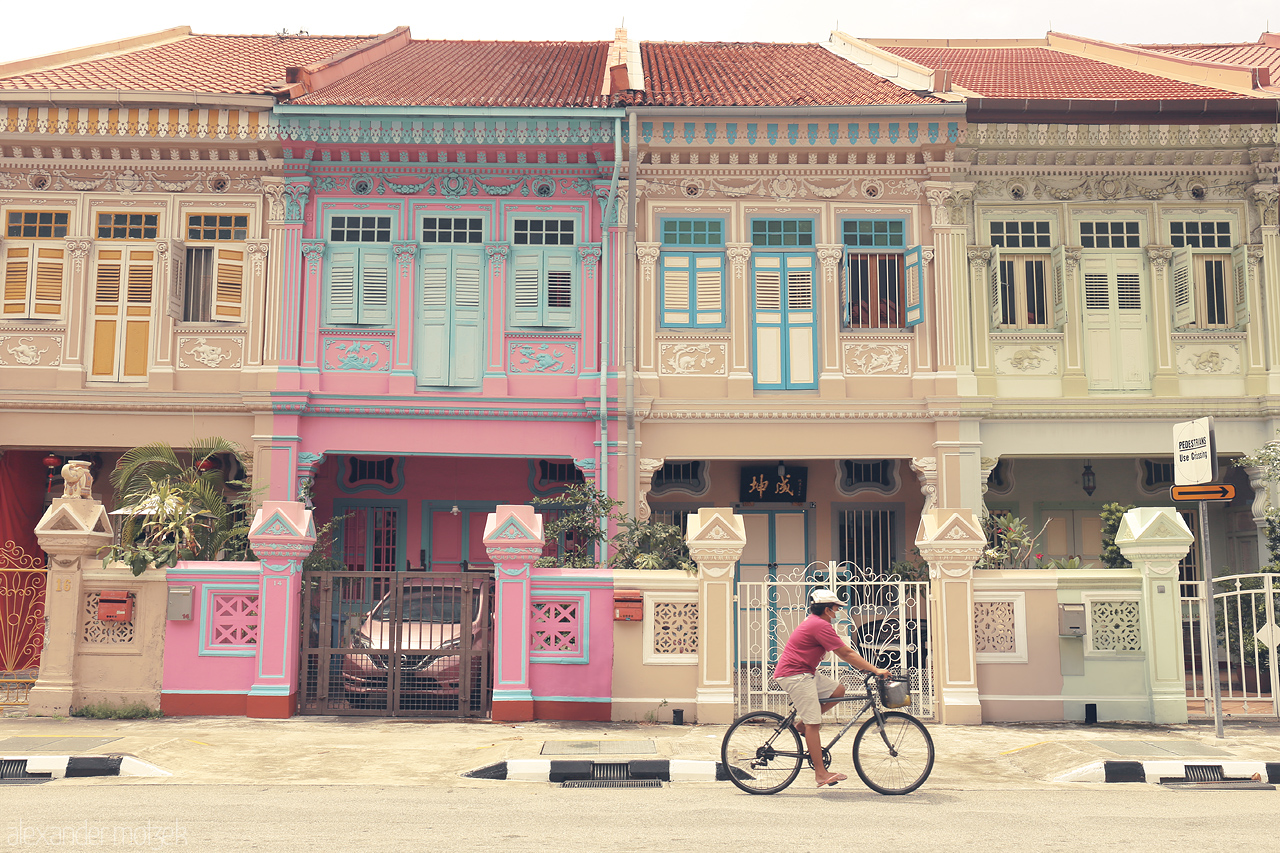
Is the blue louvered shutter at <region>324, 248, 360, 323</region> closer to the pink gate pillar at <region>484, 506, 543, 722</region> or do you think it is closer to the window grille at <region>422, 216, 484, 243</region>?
the window grille at <region>422, 216, 484, 243</region>

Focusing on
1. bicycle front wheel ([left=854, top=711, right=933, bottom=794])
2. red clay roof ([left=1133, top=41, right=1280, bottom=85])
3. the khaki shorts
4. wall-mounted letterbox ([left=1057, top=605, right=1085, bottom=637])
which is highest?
red clay roof ([left=1133, top=41, right=1280, bottom=85])

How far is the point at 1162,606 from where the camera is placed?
10.8 metres

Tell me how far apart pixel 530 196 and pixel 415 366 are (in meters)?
2.88

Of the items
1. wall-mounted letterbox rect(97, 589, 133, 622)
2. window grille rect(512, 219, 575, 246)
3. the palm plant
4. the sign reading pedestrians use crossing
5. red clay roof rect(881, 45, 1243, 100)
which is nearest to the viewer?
the sign reading pedestrians use crossing

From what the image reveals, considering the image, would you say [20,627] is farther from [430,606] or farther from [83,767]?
[430,606]

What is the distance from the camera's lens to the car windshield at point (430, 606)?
10812 millimetres

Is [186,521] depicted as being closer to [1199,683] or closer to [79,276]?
[79,276]

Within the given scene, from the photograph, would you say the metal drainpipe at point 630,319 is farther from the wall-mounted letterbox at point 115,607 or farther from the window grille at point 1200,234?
the window grille at point 1200,234

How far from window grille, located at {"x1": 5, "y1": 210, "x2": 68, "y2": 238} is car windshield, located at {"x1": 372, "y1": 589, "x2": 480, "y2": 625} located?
8.05 metres

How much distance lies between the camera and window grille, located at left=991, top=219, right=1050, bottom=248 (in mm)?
15227

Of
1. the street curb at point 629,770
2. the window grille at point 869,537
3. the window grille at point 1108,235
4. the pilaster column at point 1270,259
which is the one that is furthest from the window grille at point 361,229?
the pilaster column at point 1270,259

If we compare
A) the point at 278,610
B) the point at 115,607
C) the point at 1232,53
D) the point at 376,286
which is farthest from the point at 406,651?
the point at 1232,53

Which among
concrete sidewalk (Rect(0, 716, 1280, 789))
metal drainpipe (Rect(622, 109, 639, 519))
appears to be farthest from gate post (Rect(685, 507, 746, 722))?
metal drainpipe (Rect(622, 109, 639, 519))

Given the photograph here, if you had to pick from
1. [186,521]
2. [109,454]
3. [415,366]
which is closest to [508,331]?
[415,366]
